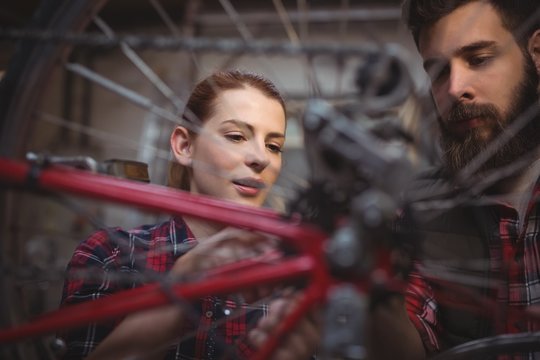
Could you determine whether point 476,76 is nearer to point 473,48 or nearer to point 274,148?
point 473,48

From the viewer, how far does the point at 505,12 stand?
2.66 feet

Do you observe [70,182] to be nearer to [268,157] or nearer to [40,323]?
[40,323]

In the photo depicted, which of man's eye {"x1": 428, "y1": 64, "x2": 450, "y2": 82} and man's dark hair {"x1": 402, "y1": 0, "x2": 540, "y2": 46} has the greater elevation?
man's dark hair {"x1": 402, "y1": 0, "x2": 540, "y2": 46}

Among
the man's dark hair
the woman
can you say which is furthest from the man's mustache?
the woman

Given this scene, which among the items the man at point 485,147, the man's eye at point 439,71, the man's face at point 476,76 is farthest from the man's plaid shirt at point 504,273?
the man's eye at point 439,71

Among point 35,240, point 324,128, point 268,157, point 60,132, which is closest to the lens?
point 324,128

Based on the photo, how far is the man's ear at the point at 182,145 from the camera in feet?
2.59

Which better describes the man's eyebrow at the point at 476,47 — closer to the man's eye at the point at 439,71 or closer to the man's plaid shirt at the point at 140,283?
the man's eye at the point at 439,71

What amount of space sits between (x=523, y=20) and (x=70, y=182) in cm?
71

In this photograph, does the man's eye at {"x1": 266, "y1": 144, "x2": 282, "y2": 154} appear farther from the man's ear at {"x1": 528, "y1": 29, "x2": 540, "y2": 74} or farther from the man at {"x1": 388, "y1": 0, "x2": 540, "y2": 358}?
the man's ear at {"x1": 528, "y1": 29, "x2": 540, "y2": 74}

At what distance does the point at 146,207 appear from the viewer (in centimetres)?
49

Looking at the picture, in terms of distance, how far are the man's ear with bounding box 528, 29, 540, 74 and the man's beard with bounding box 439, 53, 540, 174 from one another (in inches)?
1.1

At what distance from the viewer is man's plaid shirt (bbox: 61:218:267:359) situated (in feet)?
2.10

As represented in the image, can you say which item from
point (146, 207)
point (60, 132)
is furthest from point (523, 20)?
point (60, 132)
